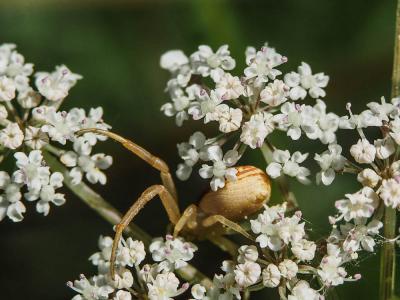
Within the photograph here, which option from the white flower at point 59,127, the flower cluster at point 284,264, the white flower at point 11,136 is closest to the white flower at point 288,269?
the flower cluster at point 284,264

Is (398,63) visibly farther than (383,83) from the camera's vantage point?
No

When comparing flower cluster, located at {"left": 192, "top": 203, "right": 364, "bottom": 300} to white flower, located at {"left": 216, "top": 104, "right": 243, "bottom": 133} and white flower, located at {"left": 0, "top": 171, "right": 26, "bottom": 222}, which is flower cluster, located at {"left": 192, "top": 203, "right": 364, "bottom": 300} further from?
white flower, located at {"left": 0, "top": 171, "right": 26, "bottom": 222}

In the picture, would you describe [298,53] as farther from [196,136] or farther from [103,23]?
[196,136]

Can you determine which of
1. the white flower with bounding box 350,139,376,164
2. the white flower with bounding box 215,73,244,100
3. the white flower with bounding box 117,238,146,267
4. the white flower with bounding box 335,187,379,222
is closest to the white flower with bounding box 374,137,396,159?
the white flower with bounding box 350,139,376,164

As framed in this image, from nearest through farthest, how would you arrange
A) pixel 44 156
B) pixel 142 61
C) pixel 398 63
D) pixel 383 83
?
pixel 398 63 < pixel 44 156 < pixel 383 83 < pixel 142 61

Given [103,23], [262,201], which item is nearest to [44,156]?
[262,201]

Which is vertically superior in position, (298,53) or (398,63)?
(298,53)

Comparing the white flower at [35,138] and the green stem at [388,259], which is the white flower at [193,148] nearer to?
the white flower at [35,138]
